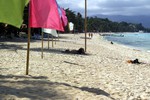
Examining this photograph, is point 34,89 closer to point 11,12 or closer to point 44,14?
point 11,12

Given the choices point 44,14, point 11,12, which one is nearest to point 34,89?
point 11,12

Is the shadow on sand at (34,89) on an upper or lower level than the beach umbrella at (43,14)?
lower

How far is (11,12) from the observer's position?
9250mm

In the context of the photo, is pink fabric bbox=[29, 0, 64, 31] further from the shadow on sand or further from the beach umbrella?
the shadow on sand

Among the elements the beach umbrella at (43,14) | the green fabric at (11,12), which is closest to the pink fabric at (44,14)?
the beach umbrella at (43,14)

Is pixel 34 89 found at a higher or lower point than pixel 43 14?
lower

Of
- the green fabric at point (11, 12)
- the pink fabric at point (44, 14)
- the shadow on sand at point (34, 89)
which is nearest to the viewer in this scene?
the shadow on sand at point (34, 89)

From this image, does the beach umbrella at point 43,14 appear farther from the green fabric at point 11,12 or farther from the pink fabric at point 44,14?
the green fabric at point 11,12

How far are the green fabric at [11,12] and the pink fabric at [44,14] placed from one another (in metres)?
1.56

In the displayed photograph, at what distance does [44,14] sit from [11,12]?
6.27 ft

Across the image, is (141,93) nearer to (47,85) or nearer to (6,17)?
(47,85)

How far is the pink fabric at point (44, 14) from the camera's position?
1104 centimetres

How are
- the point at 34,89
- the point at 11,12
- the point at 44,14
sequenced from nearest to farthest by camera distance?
1. the point at 11,12
2. the point at 34,89
3. the point at 44,14

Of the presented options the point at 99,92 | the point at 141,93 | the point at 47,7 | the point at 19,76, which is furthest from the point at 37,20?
the point at 141,93
